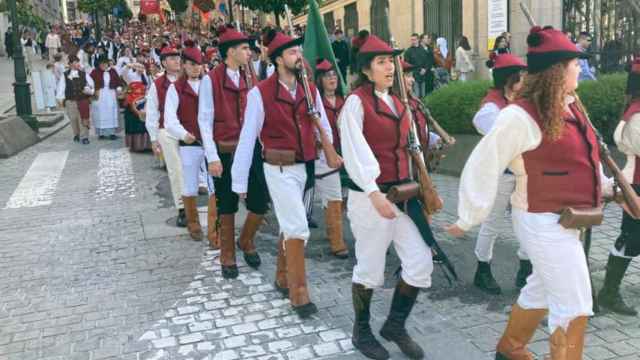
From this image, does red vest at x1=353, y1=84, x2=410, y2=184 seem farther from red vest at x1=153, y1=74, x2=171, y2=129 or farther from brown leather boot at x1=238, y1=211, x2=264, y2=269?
red vest at x1=153, y1=74, x2=171, y2=129

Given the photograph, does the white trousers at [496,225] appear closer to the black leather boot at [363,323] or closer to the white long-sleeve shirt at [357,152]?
the black leather boot at [363,323]

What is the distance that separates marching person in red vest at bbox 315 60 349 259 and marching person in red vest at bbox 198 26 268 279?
0.80 metres

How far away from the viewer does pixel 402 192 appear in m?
4.00

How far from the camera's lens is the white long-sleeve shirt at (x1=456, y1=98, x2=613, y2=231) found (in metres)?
3.36

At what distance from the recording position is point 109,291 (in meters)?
5.68

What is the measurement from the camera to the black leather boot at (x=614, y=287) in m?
4.91

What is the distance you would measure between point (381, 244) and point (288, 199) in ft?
3.35

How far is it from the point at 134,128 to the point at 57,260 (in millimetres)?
7023

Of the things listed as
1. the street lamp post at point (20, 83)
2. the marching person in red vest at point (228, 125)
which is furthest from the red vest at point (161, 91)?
the street lamp post at point (20, 83)

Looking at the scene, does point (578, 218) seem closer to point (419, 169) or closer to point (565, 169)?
point (565, 169)

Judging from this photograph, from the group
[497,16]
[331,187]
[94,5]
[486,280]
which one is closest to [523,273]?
[486,280]

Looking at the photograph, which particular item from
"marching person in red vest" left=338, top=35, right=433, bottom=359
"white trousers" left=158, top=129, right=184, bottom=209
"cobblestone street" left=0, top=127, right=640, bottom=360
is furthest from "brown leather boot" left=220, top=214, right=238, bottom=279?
"marching person in red vest" left=338, top=35, right=433, bottom=359

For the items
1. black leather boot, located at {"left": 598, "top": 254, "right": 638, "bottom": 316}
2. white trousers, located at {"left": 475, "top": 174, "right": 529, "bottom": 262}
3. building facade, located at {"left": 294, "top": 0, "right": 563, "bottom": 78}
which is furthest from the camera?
building facade, located at {"left": 294, "top": 0, "right": 563, "bottom": 78}

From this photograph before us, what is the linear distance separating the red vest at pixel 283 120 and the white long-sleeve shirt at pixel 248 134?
0.12 ft
